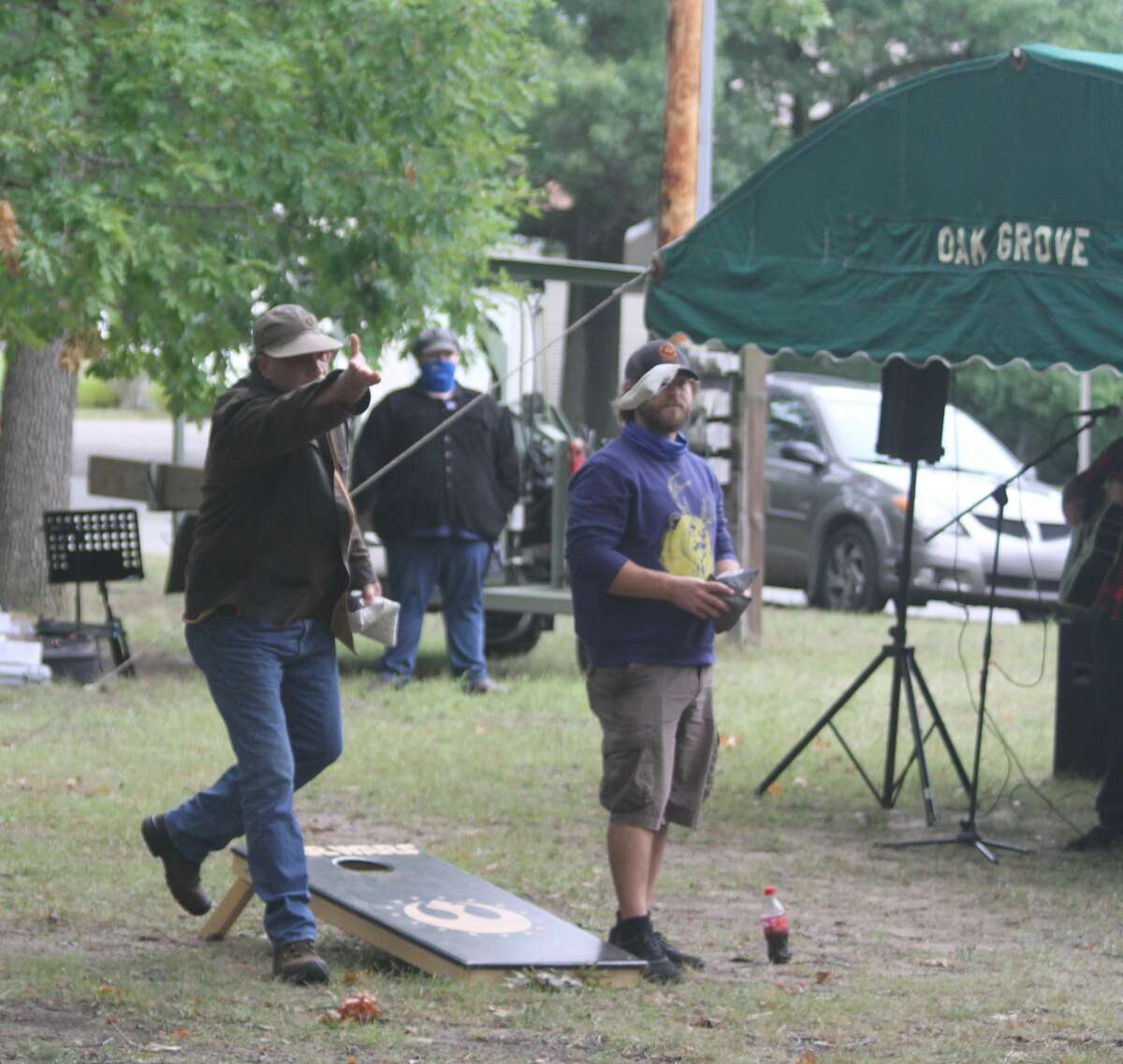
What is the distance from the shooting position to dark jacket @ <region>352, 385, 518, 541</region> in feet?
40.7

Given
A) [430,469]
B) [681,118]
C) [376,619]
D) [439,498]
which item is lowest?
[376,619]

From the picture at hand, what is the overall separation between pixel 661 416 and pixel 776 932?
1.68 meters

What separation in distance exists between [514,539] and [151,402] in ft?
132

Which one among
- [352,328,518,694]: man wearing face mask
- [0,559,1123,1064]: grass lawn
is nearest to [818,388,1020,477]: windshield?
[0,559,1123,1064]: grass lawn

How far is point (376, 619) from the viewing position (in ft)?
21.2

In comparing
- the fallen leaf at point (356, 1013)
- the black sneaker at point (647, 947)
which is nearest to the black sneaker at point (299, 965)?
the fallen leaf at point (356, 1013)

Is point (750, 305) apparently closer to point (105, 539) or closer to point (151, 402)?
point (105, 539)

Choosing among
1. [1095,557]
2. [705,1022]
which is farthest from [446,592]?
[705,1022]

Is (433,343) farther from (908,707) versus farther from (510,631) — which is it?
(908,707)

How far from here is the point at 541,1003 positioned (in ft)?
19.5

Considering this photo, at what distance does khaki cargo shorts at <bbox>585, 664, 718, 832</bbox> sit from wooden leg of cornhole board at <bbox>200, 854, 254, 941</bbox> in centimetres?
117

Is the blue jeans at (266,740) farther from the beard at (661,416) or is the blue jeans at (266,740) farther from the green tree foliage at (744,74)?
the green tree foliage at (744,74)

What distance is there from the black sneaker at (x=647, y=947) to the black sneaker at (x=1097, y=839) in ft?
9.70

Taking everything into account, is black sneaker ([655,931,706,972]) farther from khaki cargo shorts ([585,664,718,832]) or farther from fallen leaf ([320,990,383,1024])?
fallen leaf ([320,990,383,1024])
